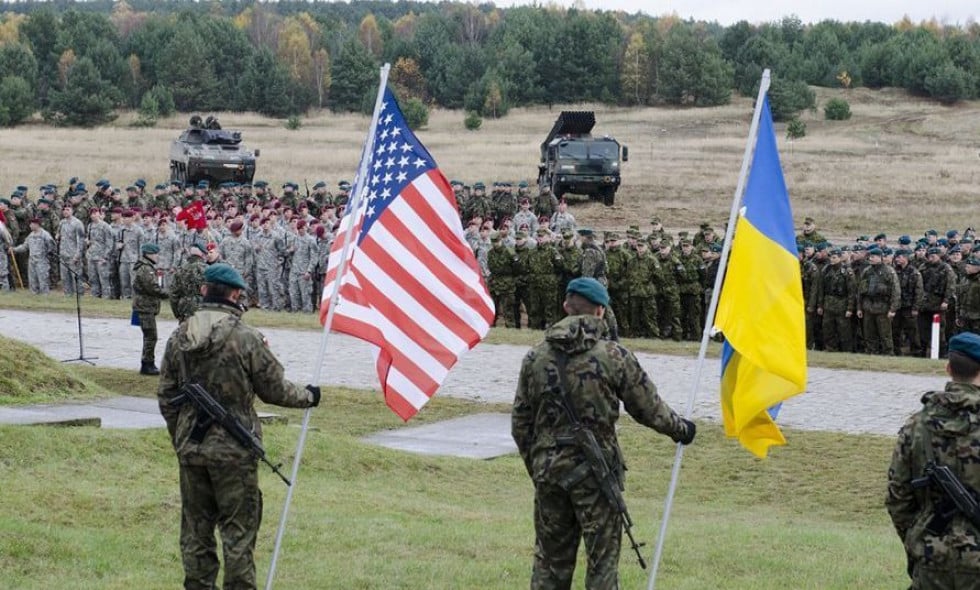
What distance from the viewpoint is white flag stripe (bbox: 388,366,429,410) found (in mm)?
8922

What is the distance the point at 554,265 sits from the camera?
25734 mm

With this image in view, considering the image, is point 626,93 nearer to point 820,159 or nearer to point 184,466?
point 820,159

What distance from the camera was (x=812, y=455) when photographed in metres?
14.7

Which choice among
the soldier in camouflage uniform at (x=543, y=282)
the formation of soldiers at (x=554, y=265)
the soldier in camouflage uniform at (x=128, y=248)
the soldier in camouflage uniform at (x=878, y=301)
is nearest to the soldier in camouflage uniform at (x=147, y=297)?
the formation of soldiers at (x=554, y=265)

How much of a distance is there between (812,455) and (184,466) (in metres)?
8.24

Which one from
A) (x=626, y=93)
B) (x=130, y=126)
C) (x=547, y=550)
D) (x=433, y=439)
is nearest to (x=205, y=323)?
(x=547, y=550)

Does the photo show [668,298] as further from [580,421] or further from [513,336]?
[580,421]

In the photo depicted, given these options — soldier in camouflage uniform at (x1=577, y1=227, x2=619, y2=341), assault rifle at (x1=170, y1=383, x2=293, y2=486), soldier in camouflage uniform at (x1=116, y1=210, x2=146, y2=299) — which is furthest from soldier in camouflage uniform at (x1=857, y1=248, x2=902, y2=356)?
assault rifle at (x1=170, y1=383, x2=293, y2=486)

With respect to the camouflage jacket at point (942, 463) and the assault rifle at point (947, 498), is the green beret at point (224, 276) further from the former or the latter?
the assault rifle at point (947, 498)

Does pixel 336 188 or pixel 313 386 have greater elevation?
pixel 313 386

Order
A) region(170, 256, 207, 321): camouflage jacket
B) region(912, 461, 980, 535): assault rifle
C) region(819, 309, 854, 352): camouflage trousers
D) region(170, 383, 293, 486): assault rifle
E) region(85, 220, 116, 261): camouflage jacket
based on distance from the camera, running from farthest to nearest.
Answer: region(85, 220, 116, 261): camouflage jacket → region(819, 309, 854, 352): camouflage trousers → region(170, 256, 207, 321): camouflage jacket → region(170, 383, 293, 486): assault rifle → region(912, 461, 980, 535): assault rifle

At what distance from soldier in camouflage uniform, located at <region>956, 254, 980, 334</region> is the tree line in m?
57.6

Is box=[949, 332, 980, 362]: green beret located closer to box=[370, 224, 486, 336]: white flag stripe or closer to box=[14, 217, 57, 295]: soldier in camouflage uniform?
box=[370, 224, 486, 336]: white flag stripe

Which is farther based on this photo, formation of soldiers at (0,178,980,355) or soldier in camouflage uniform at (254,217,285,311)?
soldier in camouflage uniform at (254,217,285,311)
